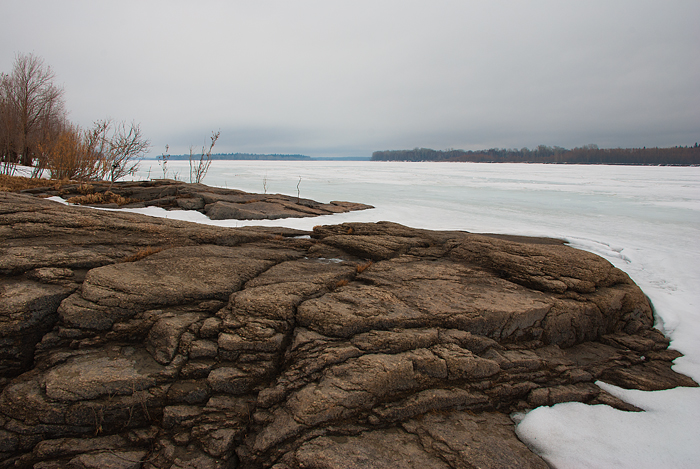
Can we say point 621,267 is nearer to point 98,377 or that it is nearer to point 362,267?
point 362,267

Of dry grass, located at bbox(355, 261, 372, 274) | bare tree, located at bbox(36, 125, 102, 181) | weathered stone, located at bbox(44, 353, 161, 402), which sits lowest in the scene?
weathered stone, located at bbox(44, 353, 161, 402)

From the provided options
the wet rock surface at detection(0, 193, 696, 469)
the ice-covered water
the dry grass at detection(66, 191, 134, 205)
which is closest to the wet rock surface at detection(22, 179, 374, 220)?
the dry grass at detection(66, 191, 134, 205)

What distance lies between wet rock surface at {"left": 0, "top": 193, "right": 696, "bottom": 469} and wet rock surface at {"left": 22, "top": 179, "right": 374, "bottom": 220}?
584cm

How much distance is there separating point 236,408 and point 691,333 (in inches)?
265

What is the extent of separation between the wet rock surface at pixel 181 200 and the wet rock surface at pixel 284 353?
584 cm

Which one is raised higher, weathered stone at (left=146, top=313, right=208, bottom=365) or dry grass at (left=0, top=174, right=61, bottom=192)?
dry grass at (left=0, top=174, right=61, bottom=192)

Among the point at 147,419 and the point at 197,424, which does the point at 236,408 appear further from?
the point at 147,419

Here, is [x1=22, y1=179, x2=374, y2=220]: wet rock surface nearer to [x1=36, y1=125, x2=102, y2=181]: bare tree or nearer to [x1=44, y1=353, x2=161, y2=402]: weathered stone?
[x1=36, y1=125, x2=102, y2=181]: bare tree

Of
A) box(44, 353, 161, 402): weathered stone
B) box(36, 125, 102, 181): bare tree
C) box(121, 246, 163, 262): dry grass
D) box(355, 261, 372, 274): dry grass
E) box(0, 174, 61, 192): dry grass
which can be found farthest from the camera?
box(36, 125, 102, 181): bare tree

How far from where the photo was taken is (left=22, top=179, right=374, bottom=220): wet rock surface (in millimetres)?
11453

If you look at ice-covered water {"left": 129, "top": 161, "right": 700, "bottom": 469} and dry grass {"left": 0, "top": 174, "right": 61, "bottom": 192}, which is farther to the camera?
dry grass {"left": 0, "top": 174, "right": 61, "bottom": 192}

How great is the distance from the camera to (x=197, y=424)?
3244 millimetres

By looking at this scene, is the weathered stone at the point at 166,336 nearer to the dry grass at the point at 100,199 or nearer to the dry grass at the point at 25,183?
the dry grass at the point at 100,199

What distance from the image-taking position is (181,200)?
12547 millimetres
